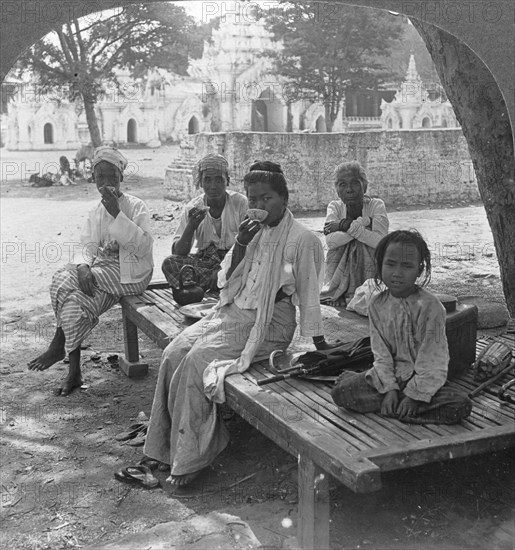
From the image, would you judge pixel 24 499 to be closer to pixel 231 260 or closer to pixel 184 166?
pixel 231 260

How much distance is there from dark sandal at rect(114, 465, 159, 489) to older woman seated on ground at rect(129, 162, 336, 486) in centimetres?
10

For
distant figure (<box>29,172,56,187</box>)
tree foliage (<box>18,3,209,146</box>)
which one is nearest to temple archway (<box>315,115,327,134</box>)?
tree foliage (<box>18,3,209,146</box>)

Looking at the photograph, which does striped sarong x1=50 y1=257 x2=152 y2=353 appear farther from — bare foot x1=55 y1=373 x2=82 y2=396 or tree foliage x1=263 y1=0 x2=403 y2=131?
tree foliage x1=263 y1=0 x2=403 y2=131

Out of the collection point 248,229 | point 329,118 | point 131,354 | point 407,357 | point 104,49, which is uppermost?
point 104,49

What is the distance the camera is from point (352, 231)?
609 centimetres

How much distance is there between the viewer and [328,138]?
14.8 metres

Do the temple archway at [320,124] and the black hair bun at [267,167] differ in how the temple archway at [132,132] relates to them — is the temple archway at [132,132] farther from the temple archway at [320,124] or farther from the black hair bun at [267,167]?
the black hair bun at [267,167]

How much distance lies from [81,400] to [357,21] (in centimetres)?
2423

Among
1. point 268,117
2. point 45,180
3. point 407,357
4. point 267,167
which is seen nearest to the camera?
point 407,357

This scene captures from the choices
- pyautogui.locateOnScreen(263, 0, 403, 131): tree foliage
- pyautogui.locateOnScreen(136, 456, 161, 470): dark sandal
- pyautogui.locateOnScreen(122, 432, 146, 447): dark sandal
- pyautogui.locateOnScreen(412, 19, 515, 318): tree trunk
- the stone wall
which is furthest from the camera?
pyautogui.locateOnScreen(263, 0, 403, 131): tree foliage

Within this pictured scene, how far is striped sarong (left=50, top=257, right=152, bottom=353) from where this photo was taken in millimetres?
5591

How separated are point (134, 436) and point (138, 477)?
2.38ft

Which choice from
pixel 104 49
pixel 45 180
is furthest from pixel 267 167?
pixel 104 49

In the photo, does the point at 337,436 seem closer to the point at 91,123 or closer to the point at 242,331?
the point at 242,331
